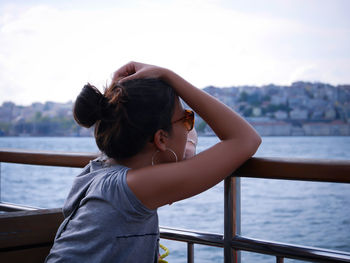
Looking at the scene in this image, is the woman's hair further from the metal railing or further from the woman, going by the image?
the metal railing

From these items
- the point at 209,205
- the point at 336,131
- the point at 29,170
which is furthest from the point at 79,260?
the point at 29,170

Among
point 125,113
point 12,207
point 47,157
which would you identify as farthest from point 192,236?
point 12,207

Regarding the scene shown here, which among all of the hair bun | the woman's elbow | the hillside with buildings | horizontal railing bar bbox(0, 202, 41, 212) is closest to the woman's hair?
the hair bun

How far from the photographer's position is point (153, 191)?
1.07 m

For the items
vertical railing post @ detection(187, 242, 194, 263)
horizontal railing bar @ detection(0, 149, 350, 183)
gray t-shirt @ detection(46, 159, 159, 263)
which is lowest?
vertical railing post @ detection(187, 242, 194, 263)

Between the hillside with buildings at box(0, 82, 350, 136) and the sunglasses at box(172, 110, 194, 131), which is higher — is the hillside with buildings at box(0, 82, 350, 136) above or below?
below

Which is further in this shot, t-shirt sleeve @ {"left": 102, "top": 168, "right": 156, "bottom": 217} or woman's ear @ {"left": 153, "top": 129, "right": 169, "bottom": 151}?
woman's ear @ {"left": 153, "top": 129, "right": 169, "bottom": 151}

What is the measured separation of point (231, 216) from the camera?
133 centimetres

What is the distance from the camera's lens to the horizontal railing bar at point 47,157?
1653 millimetres

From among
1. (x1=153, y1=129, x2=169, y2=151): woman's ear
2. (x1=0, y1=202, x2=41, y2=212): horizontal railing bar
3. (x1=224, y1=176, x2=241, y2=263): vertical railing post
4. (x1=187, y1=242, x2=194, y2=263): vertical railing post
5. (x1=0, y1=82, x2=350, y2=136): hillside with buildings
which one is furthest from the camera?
(x1=0, y1=82, x2=350, y2=136): hillside with buildings

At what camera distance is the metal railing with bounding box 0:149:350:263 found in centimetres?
109

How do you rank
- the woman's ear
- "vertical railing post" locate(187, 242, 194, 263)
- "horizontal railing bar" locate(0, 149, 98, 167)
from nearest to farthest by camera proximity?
1. the woman's ear
2. "vertical railing post" locate(187, 242, 194, 263)
3. "horizontal railing bar" locate(0, 149, 98, 167)

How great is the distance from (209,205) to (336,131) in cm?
617

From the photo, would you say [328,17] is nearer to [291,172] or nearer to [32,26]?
[32,26]
